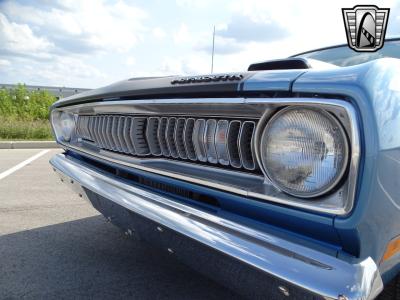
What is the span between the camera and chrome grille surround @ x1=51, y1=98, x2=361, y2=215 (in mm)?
1134

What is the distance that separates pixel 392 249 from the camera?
1267 mm

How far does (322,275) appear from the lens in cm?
111

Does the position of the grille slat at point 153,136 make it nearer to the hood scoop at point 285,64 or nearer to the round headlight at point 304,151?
the hood scoop at point 285,64

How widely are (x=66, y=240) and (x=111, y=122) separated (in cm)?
128

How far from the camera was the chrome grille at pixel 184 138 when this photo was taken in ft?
4.89

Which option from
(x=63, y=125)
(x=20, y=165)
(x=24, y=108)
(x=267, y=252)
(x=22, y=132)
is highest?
(x=63, y=125)

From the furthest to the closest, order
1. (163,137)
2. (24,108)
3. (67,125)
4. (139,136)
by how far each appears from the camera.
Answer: (24,108) < (67,125) < (139,136) < (163,137)

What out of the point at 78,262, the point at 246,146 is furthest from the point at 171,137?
the point at 78,262

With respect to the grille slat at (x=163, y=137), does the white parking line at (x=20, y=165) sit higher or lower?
lower

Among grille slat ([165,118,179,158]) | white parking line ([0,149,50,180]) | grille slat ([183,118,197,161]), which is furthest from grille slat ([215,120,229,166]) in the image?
white parking line ([0,149,50,180])

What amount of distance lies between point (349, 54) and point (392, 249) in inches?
75.5

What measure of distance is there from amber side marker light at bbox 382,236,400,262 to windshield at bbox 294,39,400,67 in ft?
4.94

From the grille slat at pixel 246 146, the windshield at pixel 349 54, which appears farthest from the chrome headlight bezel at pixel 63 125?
the windshield at pixel 349 54

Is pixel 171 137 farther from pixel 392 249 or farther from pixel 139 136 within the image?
pixel 392 249
